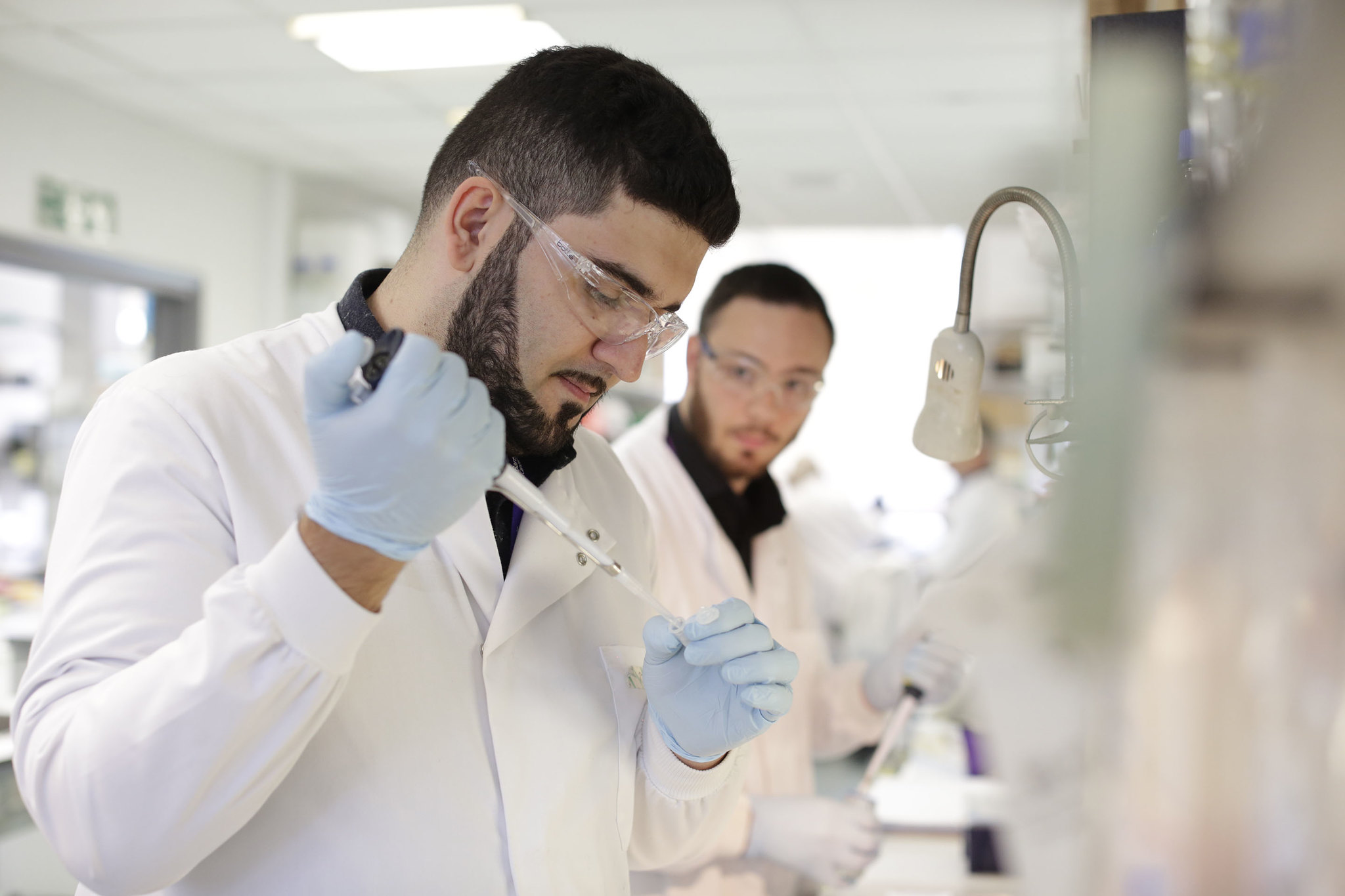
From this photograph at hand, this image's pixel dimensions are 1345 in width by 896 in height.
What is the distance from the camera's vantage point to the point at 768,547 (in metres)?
2.37

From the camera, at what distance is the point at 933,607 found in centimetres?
60

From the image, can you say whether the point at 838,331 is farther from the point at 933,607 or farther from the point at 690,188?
the point at 933,607

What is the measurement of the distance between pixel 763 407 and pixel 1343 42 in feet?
6.19

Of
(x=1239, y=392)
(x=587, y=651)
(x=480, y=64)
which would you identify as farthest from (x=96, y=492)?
(x=480, y=64)

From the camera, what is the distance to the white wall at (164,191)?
395 cm

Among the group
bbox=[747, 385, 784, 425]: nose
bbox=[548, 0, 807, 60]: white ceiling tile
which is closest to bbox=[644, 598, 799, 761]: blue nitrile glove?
bbox=[747, 385, 784, 425]: nose

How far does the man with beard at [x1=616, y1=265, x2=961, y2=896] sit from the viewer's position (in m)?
2.05

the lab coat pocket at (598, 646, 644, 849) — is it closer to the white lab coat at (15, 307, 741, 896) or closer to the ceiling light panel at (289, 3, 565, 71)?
the white lab coat at (15, 307, 741, 896)

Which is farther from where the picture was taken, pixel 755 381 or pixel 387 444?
pixel 755 381

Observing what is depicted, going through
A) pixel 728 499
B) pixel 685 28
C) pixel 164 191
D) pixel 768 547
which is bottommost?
pixel 768 547

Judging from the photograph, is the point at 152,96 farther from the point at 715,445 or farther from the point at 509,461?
the point at 509,461

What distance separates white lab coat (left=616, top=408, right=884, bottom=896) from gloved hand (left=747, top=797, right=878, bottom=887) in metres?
0.05

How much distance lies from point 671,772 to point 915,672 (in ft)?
3.39

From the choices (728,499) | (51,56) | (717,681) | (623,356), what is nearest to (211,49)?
(51,56)
